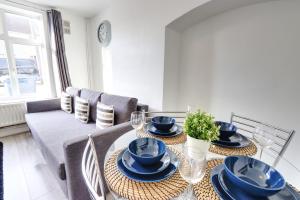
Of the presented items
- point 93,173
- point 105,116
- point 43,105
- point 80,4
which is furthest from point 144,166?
point 80,4

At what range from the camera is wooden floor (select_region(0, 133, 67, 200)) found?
1.60 metres

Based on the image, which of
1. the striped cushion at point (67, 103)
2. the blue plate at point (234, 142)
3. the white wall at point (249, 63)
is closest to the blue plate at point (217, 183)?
the blue plate at point (234, 142)

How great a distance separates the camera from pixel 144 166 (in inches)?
28.9

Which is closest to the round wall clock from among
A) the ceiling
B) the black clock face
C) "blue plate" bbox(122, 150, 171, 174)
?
the black clock face

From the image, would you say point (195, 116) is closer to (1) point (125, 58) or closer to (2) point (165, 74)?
(2) point (165, 74)

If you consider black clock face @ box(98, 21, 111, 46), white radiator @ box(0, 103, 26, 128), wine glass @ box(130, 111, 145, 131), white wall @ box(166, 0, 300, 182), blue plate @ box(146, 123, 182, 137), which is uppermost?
black clock face @ box(98, 21, 111, 46)

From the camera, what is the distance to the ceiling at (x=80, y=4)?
2.89 meters

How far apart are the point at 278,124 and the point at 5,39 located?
14.8 feet

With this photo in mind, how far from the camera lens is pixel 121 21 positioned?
268 cm

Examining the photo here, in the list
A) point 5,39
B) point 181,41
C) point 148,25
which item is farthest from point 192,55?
point 5,39

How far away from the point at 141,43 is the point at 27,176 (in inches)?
91.9

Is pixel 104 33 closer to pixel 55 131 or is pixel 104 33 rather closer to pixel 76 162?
pixel 55 131

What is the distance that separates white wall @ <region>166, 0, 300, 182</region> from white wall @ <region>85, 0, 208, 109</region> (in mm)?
402

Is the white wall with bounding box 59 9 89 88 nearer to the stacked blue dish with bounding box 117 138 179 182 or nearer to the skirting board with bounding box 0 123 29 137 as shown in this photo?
the skirting board with bounding box 0 123 29 137
